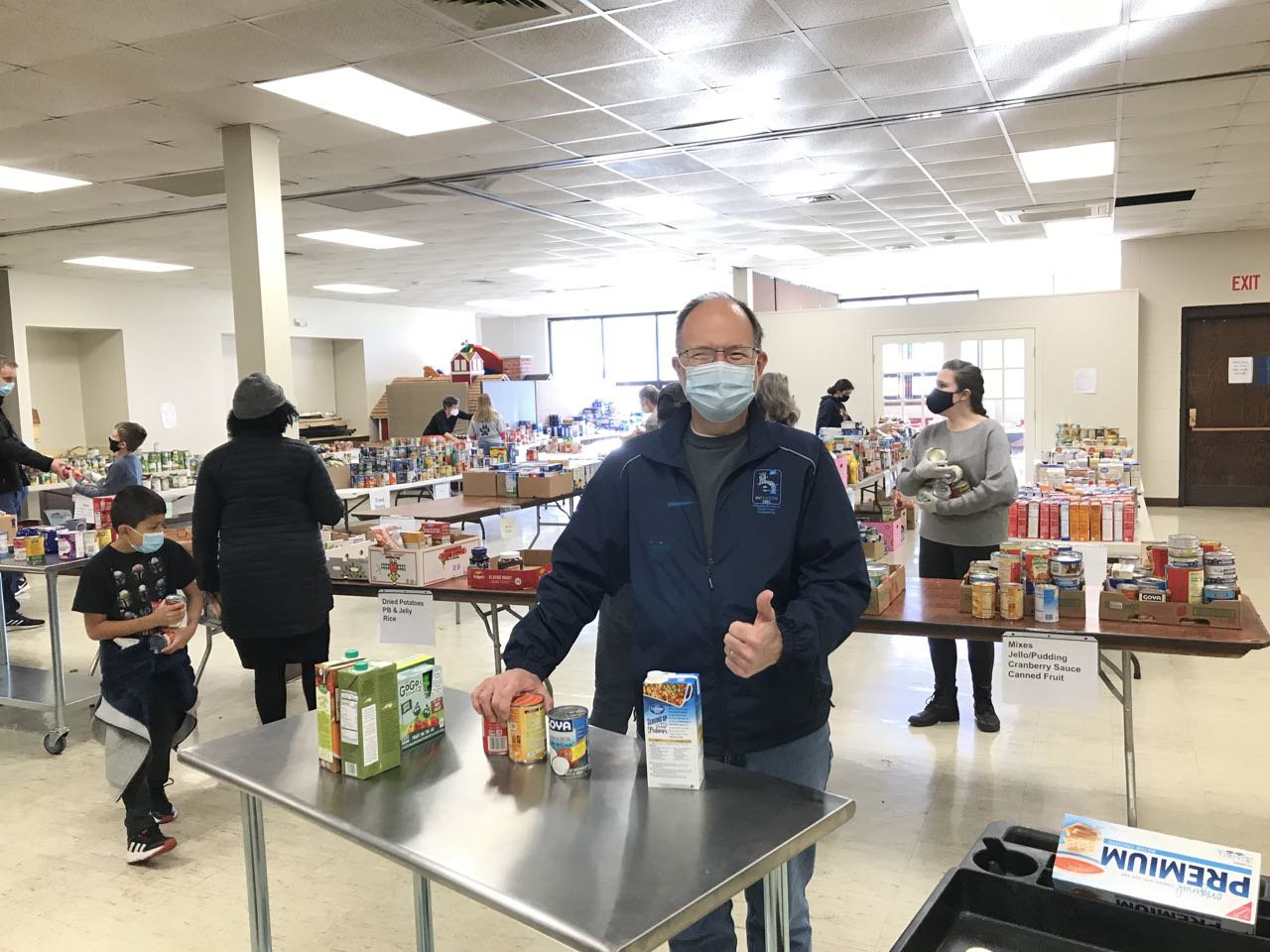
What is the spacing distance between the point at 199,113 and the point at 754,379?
14.8 feet

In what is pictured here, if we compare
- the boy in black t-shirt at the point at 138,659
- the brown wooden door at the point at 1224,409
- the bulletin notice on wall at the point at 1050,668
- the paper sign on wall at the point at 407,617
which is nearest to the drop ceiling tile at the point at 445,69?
the boy in black t-shirt at the point at 138,659

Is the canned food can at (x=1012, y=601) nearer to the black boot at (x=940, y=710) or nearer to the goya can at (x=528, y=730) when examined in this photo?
the black boot at (x=940, y=710)

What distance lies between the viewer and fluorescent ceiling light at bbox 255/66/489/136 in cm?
485

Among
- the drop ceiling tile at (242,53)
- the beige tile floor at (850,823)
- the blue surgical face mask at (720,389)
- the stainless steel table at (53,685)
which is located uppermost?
the drop ceiling tile at (242,53)

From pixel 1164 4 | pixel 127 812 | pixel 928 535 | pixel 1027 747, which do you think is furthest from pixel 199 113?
pixel 1027 747

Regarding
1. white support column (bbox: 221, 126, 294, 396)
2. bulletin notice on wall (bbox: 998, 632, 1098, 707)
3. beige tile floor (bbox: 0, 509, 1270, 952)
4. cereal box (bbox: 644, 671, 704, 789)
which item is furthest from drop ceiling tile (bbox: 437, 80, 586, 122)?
cereal box (bbox: 644, 671, 704, 789)

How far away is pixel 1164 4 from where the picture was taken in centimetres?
430

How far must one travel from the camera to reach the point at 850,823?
3.61 m

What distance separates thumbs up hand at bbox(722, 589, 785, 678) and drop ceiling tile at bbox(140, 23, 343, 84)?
145 inches

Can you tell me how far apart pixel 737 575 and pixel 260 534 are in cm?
240

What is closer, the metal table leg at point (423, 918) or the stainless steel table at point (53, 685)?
the metal table leg at point (423, 918)

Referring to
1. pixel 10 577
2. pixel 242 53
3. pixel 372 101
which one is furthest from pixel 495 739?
pixel 10 577

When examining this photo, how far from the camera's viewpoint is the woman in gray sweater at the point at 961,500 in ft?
13.8

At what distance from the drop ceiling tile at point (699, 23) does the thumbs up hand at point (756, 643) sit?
3.18m
